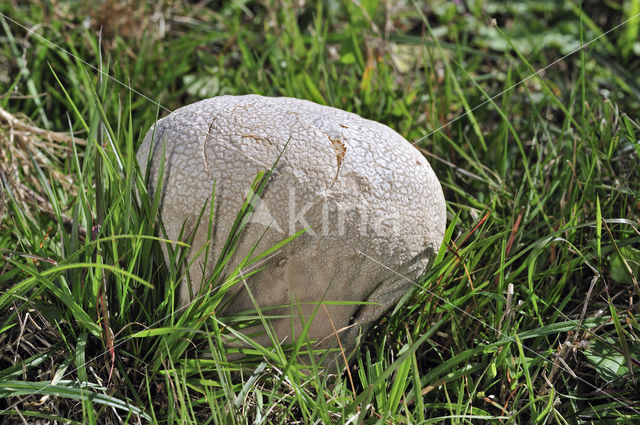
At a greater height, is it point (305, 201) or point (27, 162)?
point (305, 201)

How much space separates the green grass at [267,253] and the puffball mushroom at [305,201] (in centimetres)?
6

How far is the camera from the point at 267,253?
4.92ft

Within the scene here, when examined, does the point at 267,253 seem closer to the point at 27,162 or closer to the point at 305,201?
the point at 305,201

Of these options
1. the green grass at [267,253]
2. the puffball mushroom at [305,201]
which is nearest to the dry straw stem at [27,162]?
the green grass at [267,253]

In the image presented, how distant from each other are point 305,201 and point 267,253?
0.52 ft

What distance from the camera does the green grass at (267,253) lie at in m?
1.49

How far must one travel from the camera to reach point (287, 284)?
159 centimetres

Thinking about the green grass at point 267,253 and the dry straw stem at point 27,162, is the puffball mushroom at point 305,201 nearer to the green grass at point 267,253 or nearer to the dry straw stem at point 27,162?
the green grass at point 267,253

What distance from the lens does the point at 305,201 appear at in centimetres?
151

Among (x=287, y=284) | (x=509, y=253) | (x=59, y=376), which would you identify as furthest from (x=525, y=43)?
(x=59, y=376)

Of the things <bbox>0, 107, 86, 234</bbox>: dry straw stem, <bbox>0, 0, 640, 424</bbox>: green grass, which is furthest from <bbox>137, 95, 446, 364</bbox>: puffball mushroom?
<bbox>0, 107, 86, 234</bbox>: dry straw stem

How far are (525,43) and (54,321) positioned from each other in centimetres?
288

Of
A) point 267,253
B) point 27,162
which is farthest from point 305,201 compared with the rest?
point 27,162

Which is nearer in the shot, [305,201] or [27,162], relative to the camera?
[305,201]
